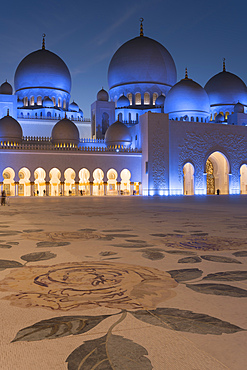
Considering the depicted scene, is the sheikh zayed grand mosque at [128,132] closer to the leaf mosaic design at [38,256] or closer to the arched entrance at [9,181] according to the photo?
the arched entrance at [9,181]

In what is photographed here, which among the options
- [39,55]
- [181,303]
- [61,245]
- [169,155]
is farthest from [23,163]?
[181,303]

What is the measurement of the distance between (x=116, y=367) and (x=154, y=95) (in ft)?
102

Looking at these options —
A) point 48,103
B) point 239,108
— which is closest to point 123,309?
point 48,103

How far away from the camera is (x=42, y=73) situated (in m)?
29.8

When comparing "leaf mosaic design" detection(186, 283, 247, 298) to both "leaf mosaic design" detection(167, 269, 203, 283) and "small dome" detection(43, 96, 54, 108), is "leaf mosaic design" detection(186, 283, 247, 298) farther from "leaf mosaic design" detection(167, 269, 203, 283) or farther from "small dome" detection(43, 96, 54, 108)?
"small dome" detection(43, 96, 54, 108)

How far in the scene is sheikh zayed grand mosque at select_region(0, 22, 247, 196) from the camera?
24.0 meters

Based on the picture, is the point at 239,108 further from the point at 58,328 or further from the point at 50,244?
the point at 58,328

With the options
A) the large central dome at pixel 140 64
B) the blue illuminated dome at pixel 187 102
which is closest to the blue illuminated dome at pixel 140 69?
the large central dome at pixel 140 64

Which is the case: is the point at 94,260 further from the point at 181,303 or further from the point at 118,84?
the point at 118,84

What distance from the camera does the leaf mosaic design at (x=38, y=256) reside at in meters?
2.21

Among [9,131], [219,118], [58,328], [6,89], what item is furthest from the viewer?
[219,118]

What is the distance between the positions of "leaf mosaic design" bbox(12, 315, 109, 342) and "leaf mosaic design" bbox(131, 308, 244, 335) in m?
0.15

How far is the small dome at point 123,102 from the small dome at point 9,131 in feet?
29.6

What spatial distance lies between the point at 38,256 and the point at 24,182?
2301 centimetres
